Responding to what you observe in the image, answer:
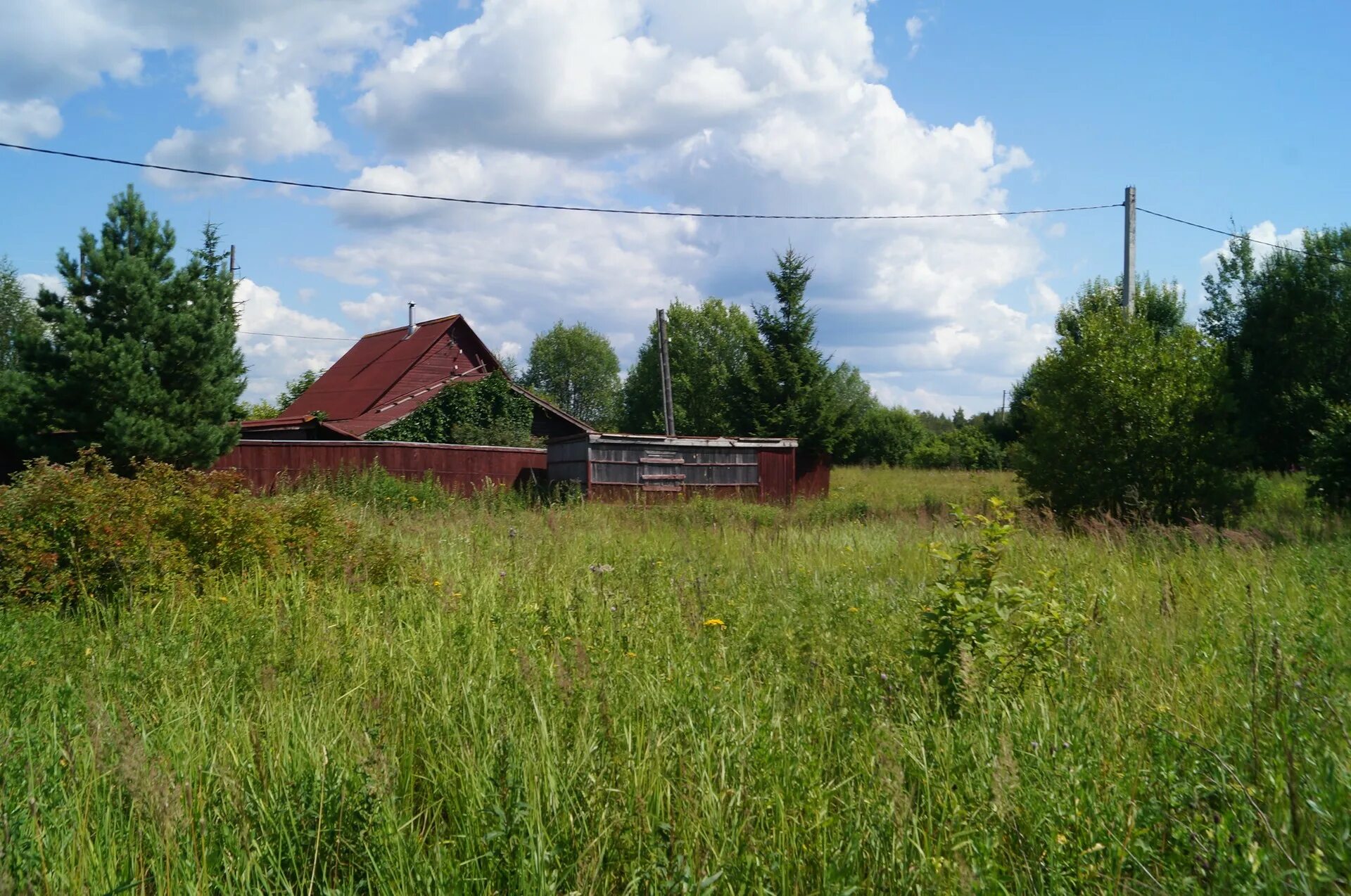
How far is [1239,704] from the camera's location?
3.46 m

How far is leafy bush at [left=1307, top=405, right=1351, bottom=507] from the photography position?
13.6m

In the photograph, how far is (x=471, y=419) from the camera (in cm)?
2811

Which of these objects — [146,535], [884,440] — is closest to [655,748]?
[146,535]

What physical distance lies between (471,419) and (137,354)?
11.7m

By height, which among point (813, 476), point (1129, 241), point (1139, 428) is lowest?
point (813, 476)

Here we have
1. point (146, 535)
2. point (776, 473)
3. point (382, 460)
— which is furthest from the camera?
point (776, 473)

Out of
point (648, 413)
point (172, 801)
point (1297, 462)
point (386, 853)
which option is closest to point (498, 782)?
point (386, 853)

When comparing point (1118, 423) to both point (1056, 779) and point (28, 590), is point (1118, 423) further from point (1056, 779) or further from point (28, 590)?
point (28, 590)

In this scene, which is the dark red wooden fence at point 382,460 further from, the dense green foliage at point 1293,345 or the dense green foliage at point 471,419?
the dense green foliage at point 1293,345

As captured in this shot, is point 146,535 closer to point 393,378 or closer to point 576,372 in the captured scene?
point 393,378

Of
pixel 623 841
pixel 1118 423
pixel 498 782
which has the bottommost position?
pixel 623 841

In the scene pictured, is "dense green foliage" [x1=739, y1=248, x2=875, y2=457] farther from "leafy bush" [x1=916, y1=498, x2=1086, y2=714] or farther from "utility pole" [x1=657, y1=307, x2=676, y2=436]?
"leafy bush" [x1=916, y1=498, x2=1086, y2=714]

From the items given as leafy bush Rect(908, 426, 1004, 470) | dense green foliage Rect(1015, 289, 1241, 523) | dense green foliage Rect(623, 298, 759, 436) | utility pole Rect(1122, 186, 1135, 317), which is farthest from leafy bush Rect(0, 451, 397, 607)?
dense green foliage Rect(623, 298, 759, 436)

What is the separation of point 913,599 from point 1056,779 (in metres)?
2.71
